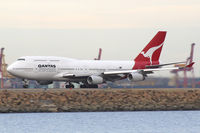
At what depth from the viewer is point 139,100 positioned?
2495 inches

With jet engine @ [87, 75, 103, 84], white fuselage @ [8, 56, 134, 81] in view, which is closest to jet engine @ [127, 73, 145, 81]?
jet engine @ [87, 75, 103, 84]

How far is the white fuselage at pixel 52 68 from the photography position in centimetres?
7044

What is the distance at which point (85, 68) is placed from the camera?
75.6 metres

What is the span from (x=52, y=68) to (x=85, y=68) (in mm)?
5875

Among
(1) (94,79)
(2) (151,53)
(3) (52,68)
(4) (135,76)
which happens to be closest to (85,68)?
(1) (94,79)

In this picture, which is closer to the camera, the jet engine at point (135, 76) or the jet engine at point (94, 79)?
the jet engine at point (94, 79)

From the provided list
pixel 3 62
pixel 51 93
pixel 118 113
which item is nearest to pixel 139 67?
pixel 118 113

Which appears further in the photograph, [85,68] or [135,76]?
[85,68]

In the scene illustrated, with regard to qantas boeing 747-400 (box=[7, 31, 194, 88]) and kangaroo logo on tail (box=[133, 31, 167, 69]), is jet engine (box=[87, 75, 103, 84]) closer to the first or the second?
qantas boeing 747-400 (box=[7, 31, 194, 88])

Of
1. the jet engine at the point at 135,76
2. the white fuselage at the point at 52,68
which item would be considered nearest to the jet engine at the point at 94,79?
the white fuselage at the point at 52,68

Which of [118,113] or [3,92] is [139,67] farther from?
[3,92]

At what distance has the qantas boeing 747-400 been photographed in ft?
232

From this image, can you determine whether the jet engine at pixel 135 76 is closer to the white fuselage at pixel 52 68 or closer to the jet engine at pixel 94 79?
the jet engine at pixel 94 79

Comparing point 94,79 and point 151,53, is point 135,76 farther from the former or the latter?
point 151,53
